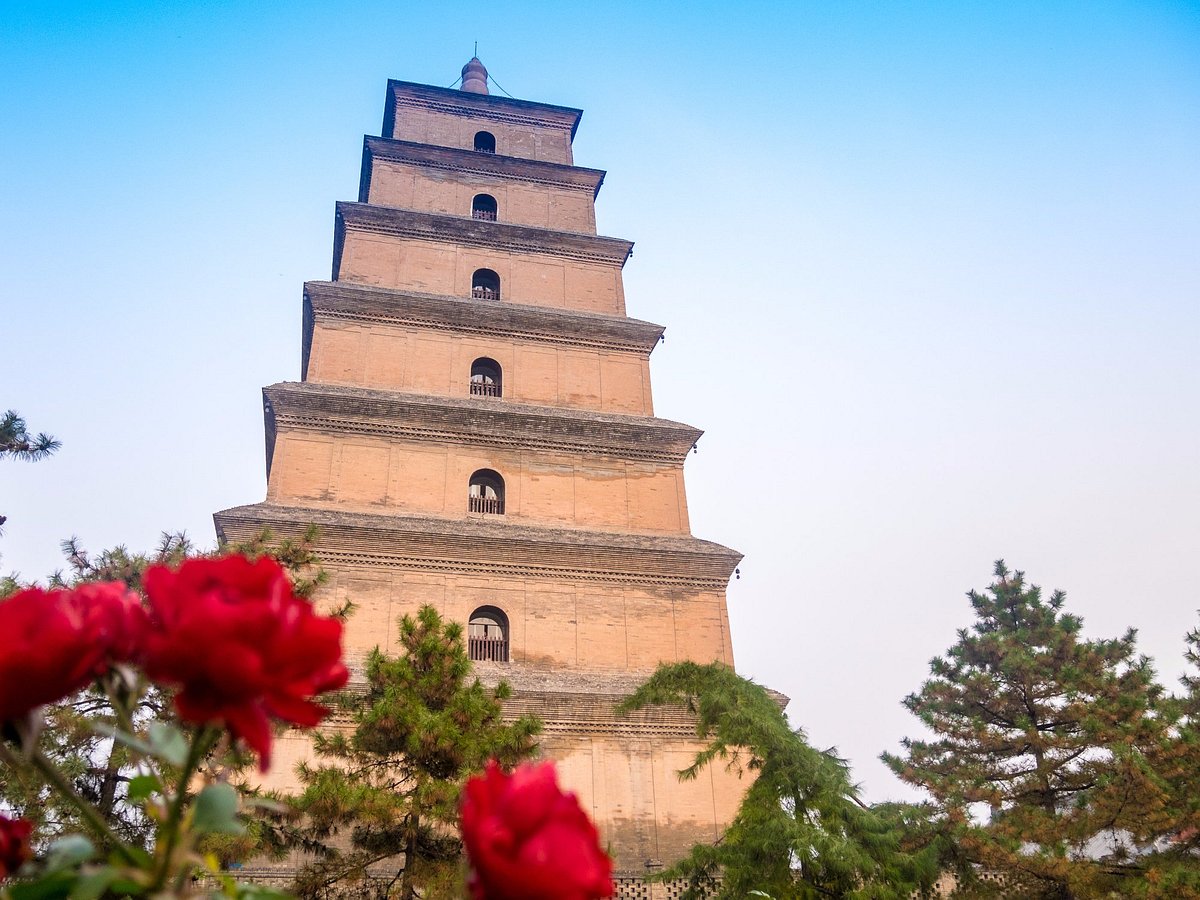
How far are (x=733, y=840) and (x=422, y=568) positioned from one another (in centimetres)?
667

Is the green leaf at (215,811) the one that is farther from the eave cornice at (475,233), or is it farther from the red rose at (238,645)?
the eave cornice at (475,233)

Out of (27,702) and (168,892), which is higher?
(27,702)

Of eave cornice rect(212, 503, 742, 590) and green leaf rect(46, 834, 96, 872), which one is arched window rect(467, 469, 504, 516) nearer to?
eave cornice rect(212, 503, 742, 590)

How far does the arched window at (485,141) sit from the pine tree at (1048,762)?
1429 centimetres

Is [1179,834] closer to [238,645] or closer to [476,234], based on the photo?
[238,645]

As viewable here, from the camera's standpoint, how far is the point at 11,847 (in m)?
1.47

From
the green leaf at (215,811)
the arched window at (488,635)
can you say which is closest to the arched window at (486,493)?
the arched window at (488,635)

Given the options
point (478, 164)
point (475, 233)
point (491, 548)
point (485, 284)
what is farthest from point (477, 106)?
point (491, 548)

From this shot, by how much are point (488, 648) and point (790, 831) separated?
6.51 m

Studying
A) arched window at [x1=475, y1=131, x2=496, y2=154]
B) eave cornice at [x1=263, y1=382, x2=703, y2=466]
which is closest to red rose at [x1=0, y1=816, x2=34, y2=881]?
eave cornice at [x1=263, y1=382, x2=703, y2=466]

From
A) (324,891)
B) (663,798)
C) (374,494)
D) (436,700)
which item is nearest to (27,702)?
(436,700)

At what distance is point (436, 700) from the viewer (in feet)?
28.1

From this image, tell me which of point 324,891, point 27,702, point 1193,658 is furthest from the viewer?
point 1193,658

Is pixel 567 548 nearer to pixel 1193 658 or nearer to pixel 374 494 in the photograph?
pixel 374 494
